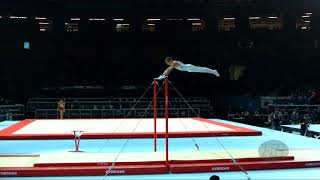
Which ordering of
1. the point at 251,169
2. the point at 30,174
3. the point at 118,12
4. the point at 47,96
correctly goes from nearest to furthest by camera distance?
the point at 30,174 < the point at 251,169 < the point at 47,96 < the point at 118,12

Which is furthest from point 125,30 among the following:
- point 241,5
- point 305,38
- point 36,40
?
point 305,38

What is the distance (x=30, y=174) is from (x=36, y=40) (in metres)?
18.3

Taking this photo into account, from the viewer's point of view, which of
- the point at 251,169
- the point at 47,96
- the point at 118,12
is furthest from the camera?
the point at 118,12

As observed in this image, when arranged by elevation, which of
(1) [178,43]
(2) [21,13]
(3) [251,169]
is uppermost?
(2) [21,13]

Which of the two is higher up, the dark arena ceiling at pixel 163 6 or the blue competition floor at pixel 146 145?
the dark arena ceiling at pixel 163 6

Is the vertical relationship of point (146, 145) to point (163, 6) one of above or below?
below

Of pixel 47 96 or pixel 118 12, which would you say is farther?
pixel 118 12

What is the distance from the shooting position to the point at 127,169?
6.29 meters

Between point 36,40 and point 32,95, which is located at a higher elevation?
point 36,40

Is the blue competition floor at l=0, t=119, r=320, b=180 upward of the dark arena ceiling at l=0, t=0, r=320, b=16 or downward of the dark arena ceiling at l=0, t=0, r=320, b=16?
downward

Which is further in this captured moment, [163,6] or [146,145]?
[163,6]

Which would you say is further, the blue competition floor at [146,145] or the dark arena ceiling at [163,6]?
the dark arena ceiling at [163,6]

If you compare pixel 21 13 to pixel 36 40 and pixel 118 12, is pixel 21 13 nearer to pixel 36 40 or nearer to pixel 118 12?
pixel 36 40

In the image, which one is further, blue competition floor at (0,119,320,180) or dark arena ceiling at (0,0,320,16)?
dark arena ceiling at (0,0,320,16)
